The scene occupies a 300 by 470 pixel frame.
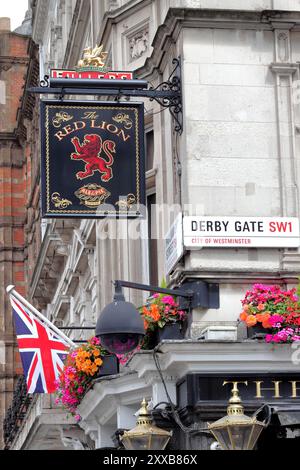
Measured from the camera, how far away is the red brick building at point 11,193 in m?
62.3

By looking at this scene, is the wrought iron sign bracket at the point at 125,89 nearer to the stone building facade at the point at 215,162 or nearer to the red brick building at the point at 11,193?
the stone building facade at the point at 215,162

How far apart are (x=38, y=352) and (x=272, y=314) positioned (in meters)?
8.08

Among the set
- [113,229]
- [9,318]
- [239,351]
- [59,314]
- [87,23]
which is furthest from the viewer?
[9,318]

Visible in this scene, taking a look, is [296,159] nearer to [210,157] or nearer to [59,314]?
[210,157]

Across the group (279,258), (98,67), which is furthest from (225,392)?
(98,67)

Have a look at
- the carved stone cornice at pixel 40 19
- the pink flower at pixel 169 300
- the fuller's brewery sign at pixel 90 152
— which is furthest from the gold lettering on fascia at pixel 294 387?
the carved stone cornice at pixel 40 19

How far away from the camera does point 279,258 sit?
21.7 metres

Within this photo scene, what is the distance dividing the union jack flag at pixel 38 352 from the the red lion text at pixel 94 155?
602cm

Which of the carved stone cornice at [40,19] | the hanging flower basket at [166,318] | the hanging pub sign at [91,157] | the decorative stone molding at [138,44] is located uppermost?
the carved stone cornice at [40,19]

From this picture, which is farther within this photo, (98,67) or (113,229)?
(113,229)

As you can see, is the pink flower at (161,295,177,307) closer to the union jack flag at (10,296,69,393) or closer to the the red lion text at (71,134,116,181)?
the the red lion text at (71,134,116,181)

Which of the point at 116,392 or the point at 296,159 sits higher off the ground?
the point at 296,159

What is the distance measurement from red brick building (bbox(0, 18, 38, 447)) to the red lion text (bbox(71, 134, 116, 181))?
38.9m

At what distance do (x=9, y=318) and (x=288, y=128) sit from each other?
4183cm
